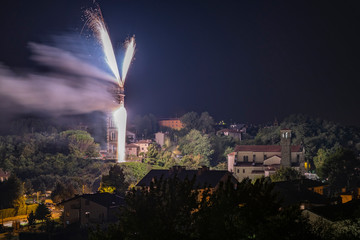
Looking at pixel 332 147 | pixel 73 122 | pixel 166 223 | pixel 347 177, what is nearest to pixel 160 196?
pixel 166 223

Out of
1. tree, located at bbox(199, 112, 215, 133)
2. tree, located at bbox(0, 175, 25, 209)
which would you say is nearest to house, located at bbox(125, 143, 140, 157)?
tree, located at bbox(199, 112, 215, 133)

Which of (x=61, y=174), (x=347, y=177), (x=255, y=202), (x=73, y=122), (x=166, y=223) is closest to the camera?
(x=255, y=202)

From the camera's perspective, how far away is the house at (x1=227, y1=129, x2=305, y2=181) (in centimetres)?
6222

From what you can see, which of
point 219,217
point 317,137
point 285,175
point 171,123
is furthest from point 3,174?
point 171,123

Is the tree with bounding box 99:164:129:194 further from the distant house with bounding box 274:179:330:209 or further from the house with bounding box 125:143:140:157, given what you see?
the house with bounding box 125:143:140:157

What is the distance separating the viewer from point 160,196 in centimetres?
2030

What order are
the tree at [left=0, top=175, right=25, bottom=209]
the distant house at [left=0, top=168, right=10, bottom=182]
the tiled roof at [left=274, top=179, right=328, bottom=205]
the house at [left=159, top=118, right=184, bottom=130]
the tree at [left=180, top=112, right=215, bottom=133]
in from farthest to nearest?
the house at [left=159, top=118, right=184, bottom=130] → the tree at [left=180, top=112, right=215, bottom=133] → the distant house at [left=0, top=168, right=10, bottom=182] → the tree at [left=0, top=175, right=25, bottom=209] → the tiled roof at [left=274, top=179, right=328, bottom=205]

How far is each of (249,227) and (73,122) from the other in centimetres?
9351

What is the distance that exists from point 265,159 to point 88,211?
111 feet

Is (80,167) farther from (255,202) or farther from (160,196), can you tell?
(255,202)

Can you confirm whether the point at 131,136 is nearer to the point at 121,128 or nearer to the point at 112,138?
the point at 112,138

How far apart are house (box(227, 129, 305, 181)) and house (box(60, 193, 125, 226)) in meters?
25.8

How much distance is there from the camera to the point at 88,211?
37531 millimetres

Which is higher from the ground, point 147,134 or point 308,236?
point 147,134
